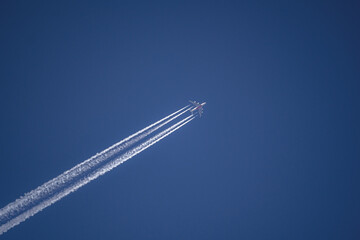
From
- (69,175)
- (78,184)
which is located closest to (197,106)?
(69,175)

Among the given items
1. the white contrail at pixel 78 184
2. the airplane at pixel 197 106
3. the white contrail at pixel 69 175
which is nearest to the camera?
the white contrail at pixel 78 184

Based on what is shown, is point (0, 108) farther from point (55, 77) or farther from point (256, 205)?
point (256, 205)

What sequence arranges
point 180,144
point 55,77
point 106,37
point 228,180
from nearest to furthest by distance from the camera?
point 55,77 → point 106,37 → point 180,144 → point 228,180

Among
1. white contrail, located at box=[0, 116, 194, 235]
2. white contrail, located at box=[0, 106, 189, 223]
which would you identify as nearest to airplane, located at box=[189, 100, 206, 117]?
white contrail, located at box=[0, 106, 189, 223]

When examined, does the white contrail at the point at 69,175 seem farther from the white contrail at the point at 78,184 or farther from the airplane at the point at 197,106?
the airplane at the point at 197,106

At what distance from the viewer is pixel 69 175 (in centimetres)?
2748

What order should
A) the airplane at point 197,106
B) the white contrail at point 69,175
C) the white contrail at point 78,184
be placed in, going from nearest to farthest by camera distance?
the white contrail at point 78,184
the white contrail at point 69,175
the airplane at point 197,106

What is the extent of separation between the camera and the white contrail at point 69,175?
24609 mm

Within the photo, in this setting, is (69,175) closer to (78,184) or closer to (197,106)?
(78,184)

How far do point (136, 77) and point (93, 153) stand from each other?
10.8m

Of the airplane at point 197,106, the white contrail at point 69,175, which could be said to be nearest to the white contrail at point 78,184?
the white contrail at point 69,175

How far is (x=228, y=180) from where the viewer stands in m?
42.3

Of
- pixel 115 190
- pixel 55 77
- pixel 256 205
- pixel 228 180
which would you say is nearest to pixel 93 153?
pixel 115 190

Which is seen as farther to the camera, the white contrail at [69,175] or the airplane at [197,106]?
the airplane at [197,106]
